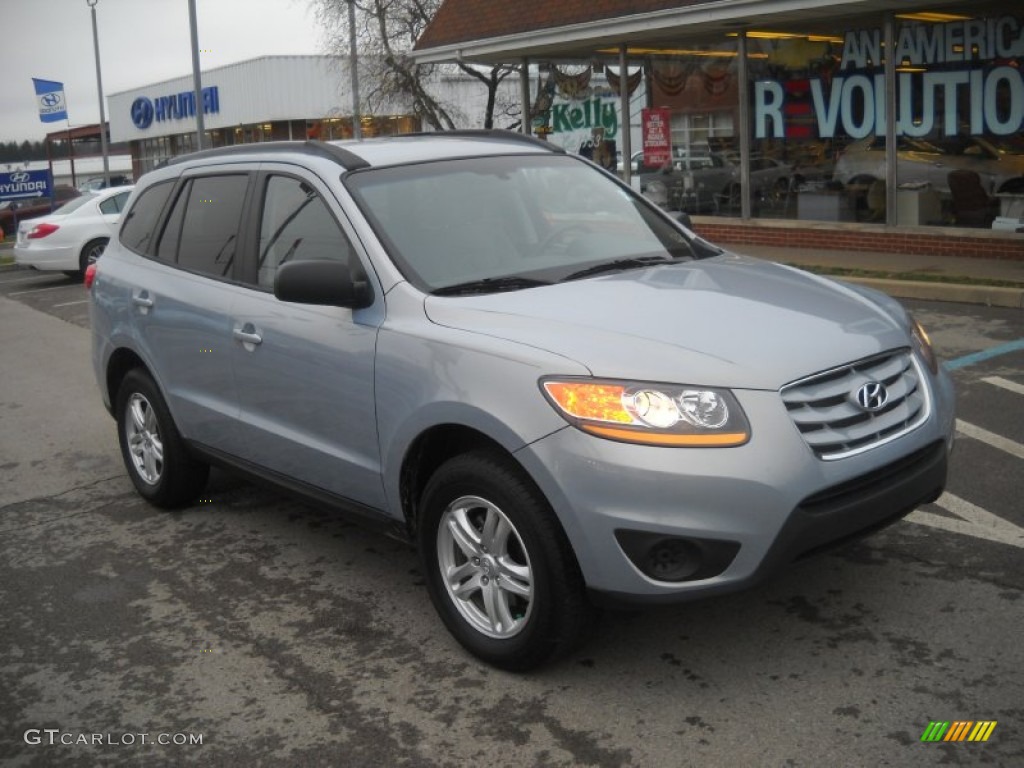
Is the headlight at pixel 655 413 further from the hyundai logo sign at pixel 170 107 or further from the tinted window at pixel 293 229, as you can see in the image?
the hyundai logo sign at pixel 170 107

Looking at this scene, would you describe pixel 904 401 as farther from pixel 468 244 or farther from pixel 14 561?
pixel 14 561

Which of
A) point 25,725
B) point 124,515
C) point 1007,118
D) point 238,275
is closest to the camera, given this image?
point 25,725

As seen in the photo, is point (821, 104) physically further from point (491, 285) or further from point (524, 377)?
point (524, 377)

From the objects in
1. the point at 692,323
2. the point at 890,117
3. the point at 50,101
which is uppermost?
the point at 50,101

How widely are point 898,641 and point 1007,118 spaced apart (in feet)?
36.2

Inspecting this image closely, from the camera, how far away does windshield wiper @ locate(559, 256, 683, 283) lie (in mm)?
4473

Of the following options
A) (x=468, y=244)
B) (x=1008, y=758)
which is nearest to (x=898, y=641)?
(x=1008, y=758)

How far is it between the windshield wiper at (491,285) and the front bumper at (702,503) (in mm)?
897

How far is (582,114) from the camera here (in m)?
19.6

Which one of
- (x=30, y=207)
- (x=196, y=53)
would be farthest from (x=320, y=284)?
(x=30, y=207)

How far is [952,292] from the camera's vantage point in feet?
36.5

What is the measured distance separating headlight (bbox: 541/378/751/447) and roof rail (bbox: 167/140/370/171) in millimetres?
1762

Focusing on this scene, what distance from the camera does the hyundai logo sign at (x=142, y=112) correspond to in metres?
53.6

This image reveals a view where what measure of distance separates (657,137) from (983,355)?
10.4 metres
